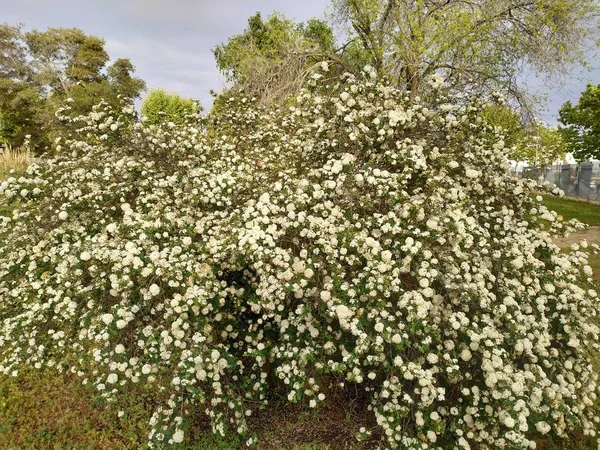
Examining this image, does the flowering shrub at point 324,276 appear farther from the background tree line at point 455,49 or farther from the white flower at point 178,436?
the background tree line at point 455,49

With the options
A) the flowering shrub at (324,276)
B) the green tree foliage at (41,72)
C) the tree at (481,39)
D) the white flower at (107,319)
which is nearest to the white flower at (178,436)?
the flowering shrub at (324,276)

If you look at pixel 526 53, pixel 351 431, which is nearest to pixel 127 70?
pixel 526 53

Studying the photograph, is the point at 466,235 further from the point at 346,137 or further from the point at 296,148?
the point at 296,148

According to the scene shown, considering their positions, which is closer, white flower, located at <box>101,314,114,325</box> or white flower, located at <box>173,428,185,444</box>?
white flower, located at <box>101,314,114,325</box>

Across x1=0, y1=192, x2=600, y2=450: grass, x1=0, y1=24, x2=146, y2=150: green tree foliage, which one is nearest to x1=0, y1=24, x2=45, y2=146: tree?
x1=0, y1=24, x2=146, y2=150: green tree foliage

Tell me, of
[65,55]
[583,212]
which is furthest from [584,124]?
[65,55]

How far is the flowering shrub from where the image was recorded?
3332 mm

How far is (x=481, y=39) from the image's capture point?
1141 cm

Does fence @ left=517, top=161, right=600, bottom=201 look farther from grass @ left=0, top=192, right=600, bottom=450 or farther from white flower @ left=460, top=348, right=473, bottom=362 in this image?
white flower @ left=460, top=348, right=473, bottom=362

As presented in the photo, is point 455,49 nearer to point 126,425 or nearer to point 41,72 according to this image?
point 126,425

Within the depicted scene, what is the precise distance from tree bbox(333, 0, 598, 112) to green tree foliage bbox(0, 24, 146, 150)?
31.1 meters

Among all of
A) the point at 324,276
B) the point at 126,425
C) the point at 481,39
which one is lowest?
the point at 126,425

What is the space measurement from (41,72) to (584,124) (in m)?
44.7

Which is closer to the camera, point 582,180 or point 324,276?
point 324,276
